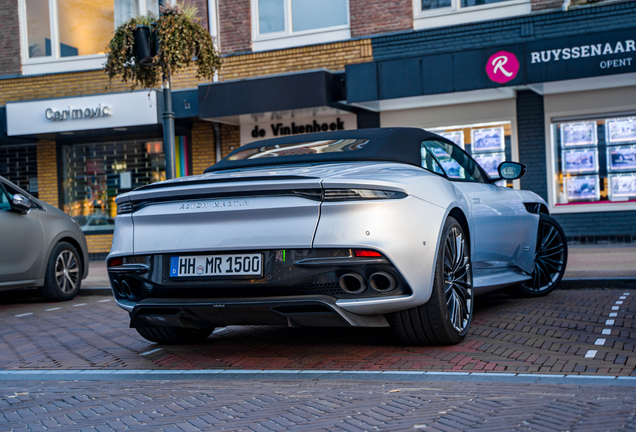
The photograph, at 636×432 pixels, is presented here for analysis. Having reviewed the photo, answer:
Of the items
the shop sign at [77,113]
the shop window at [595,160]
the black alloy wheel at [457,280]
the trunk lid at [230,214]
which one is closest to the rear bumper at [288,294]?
the trunk lid at [230,214]

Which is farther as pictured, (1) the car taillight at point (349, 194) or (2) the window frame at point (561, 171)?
(2) the window frame at point (561, 171)

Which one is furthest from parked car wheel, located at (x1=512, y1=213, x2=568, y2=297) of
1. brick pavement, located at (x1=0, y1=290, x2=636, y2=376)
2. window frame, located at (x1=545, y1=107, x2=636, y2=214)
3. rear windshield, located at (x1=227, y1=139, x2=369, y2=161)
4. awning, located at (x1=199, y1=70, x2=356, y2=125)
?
awning, located at (x1=199, y1=70, x2=356, y2=125)

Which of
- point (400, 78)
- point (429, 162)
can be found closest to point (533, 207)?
point (429, 162)

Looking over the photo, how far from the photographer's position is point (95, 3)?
1659 cm

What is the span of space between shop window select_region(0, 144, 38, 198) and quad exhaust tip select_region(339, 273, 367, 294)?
14748 millimetres

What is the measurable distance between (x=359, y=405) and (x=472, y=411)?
19.4 inches

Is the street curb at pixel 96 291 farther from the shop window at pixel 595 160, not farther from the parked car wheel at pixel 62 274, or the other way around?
the shop window at pixel 595 160

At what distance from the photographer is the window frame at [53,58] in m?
16.0

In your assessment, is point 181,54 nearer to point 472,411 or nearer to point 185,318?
point 185,318

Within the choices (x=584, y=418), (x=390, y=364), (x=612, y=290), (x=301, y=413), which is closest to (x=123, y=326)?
(x=390, y=364)

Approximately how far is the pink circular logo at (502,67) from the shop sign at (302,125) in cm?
319

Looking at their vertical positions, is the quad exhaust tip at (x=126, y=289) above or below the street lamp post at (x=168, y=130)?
below

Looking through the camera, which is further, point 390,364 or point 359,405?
point 390,364

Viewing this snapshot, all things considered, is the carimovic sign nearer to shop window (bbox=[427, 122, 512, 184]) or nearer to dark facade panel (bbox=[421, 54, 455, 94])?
dark facade panel (bbox=[421, 54, 455, 94])
